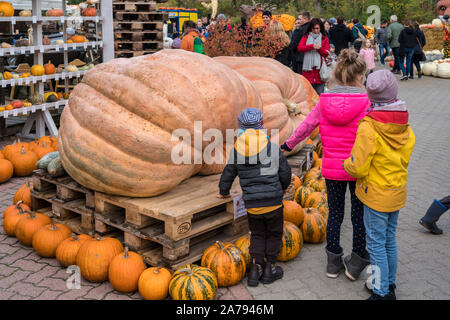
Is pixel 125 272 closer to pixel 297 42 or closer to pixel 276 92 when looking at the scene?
pixel 276 92

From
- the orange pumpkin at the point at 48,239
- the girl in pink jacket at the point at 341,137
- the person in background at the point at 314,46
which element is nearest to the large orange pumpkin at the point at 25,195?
the orange pumpkin at the point at 48,239

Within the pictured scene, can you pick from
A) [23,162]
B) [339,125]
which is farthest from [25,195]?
[339,125]

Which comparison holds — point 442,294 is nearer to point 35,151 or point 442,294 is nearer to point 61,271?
point 61,271

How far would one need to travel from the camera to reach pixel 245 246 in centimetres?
401

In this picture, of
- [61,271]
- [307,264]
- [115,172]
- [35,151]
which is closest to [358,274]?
[307,264]

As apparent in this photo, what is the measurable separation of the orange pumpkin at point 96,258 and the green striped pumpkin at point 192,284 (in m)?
0.59

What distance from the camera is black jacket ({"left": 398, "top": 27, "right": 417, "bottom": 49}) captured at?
1579cm

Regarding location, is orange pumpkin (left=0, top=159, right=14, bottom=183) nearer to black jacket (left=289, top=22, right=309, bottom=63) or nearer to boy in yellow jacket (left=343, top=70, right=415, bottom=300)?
boy in yellow jacket (left=343, top=70, right=415, bottom=300)

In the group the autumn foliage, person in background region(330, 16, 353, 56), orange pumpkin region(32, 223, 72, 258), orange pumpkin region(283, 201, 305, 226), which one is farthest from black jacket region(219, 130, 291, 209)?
person in background region(330, 16, 353, 56)

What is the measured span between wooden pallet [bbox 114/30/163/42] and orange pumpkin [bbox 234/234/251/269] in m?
5.32

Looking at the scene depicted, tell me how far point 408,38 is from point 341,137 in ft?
44.3

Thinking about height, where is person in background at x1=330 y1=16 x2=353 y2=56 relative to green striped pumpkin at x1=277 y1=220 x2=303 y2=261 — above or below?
above

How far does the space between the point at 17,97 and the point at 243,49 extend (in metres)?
4.32

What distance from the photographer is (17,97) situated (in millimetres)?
9016
